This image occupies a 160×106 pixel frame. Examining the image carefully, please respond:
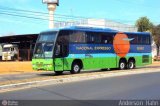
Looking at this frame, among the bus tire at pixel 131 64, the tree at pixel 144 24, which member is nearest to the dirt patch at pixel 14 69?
the bus tire at pixel 131 64

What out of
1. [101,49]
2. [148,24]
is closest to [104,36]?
[101,49]

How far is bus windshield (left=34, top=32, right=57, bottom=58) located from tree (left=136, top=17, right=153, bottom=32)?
2233 inches

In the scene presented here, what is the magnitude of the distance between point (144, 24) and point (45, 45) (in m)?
57.9

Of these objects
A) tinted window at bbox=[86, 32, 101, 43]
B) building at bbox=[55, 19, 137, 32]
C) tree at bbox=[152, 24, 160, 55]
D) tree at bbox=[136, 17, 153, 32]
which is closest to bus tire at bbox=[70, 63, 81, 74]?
tinted window at bbox=[86, 32, 101, 43]

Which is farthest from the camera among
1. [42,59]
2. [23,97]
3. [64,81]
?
[42,59]

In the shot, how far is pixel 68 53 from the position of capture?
2697cm

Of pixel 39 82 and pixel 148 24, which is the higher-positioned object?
pixel 148 24

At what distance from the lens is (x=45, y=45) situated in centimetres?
2652

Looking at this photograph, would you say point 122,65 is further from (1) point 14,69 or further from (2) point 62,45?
(1) point 14,69

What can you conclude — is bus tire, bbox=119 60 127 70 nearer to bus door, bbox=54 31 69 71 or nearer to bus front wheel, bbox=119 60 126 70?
bus front wheel, bbox=119 60 126 70

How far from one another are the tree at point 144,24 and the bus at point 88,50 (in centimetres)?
4661

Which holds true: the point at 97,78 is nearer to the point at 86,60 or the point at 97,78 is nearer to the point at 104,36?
the point at 86,60

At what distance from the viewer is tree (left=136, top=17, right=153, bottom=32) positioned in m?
81.4

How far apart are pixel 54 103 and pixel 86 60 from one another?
53.6ft
